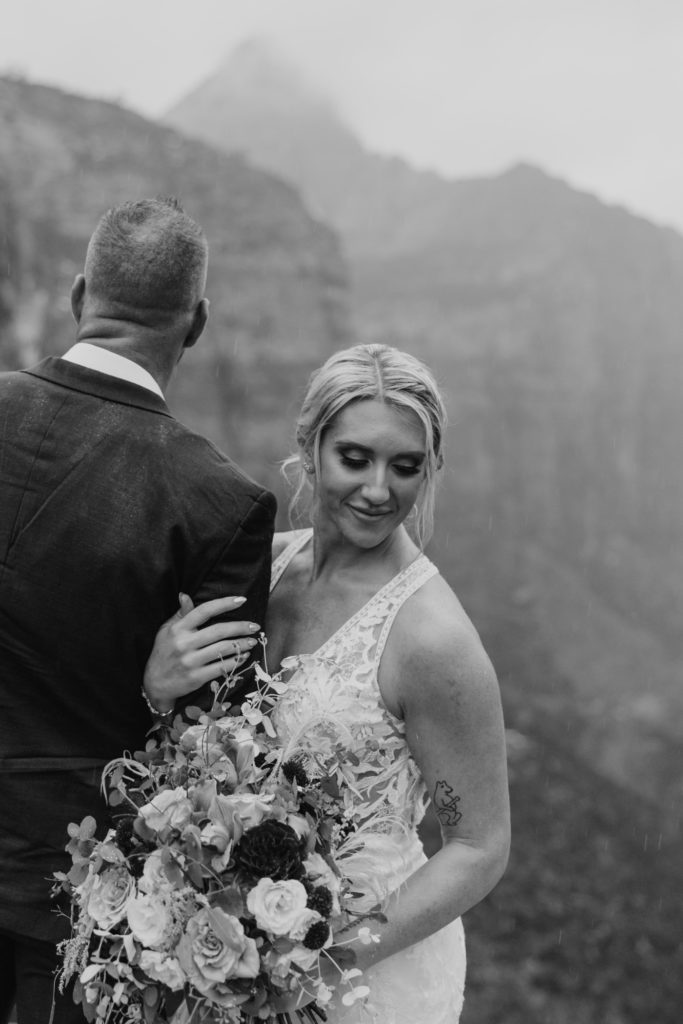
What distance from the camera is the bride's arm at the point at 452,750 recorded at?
290 centimetres

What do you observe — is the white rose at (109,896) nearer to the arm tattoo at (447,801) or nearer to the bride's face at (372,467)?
the arm tattoo at (447,801)

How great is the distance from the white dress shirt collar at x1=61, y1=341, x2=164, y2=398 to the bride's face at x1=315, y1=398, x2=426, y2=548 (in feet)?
1.92

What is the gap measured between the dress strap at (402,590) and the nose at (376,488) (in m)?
0.23

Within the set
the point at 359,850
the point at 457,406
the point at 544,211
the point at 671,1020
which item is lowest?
the point at 671,1020

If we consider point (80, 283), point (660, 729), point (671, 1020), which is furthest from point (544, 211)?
point (80, 283)

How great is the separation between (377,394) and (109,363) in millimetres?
756

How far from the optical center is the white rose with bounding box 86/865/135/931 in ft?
7.57

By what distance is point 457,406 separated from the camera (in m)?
89.2

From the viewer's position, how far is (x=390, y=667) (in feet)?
9.87

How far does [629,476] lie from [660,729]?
41961 millimetres

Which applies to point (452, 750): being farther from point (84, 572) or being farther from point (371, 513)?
point (84, 572)

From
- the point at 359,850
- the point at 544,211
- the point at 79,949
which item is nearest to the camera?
the point at 79,949

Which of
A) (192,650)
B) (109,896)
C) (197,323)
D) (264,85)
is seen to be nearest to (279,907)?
(109,896)

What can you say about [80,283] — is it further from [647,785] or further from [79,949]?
[647,785]
